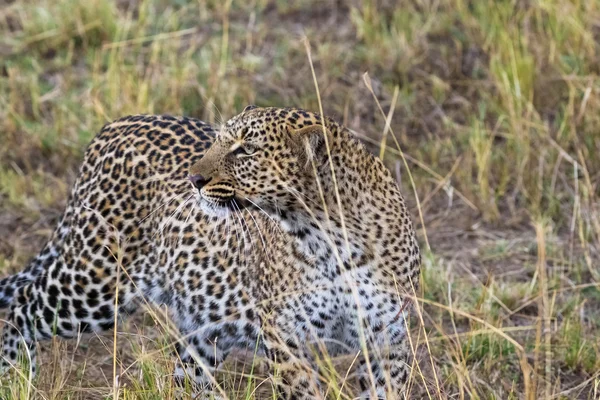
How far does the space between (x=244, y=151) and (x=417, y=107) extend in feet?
12.8

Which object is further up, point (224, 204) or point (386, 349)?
point (224, 204)

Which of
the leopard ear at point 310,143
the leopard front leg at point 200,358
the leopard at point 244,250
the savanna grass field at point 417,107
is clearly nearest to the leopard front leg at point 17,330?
the leopard at point 244,250

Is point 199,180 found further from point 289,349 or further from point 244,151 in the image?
point 289,349

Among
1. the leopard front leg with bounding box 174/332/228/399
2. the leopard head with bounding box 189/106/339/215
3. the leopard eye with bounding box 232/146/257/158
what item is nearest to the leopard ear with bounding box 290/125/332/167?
the leopard head with bounding box 189/106/339/215

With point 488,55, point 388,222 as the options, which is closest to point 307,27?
point 488,55

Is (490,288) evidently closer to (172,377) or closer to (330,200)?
(330,200)

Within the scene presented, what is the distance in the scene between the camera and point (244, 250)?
523cm

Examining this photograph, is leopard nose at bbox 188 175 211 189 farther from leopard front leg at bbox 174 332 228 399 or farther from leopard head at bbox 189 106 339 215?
leopard front leg at bbox 174 332 228 399

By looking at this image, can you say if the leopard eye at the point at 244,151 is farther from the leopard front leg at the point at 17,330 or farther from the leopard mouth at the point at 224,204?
the leopard front leg at the point at 17,330

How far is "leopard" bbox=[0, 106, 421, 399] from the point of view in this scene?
4.62 m

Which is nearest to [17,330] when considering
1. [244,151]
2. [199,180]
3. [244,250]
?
[244,250]

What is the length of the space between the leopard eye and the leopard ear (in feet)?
0.60

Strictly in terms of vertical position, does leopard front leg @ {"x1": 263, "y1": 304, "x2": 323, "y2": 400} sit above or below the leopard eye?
below

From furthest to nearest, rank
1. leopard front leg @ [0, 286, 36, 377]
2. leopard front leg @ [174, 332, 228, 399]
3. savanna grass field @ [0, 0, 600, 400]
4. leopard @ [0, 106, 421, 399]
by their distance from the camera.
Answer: savanna grass field @ [0, 0, 600, 400], leopard front leg @ [0, 286, 36, 377], leopard front leg @ [174, 332, 228, 399], leopard @ [0, 106, 421, 399]
